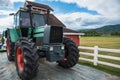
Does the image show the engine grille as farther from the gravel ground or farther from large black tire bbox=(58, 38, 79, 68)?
the gravel ground

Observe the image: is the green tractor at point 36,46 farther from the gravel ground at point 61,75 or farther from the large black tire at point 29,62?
the gravel ground at point 61,75

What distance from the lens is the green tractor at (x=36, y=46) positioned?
592 cm

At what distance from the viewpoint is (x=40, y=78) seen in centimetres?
643

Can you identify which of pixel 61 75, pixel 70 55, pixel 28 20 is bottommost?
pixel 61 75

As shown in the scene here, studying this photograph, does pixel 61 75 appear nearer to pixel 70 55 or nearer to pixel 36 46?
pixel 70 55

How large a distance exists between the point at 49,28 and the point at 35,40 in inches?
50.0

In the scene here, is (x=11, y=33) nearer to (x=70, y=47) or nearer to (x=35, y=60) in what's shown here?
(x=70, y=47)

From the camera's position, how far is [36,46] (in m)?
7.21

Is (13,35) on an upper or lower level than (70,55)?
upper

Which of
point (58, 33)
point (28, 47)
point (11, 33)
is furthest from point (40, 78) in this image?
point (11, 33)

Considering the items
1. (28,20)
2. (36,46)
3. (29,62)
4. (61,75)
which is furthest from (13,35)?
(29,62)

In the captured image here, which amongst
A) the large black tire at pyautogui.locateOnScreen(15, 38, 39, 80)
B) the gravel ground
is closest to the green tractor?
the large black tire at pyautogui.locateOnScreen(15, 38, 39, 80)

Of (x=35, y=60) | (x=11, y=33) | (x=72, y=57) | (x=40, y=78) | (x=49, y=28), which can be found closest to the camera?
(x=35, y=60)

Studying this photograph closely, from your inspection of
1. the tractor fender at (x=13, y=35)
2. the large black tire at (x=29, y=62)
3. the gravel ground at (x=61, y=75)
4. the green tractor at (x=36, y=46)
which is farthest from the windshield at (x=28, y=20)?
the large black tire at (x=29, y=62)
